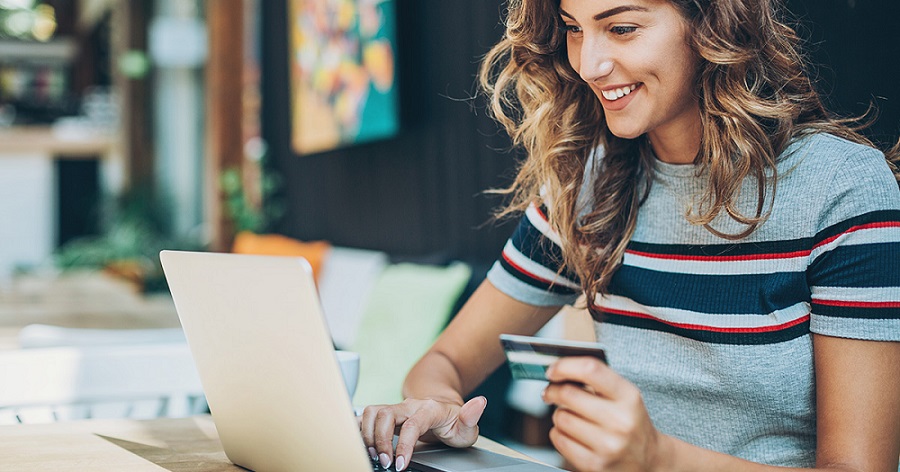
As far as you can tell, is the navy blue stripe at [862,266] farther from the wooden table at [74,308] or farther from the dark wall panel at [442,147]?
the wooden table at [74,308]

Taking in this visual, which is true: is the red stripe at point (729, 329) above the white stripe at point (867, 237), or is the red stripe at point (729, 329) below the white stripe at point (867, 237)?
below

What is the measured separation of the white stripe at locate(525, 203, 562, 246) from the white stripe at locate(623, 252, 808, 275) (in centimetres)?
14

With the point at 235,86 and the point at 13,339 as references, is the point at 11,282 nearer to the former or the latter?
the point at 235,86

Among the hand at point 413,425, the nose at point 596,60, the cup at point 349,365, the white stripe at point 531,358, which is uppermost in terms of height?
the nose at point 596,60

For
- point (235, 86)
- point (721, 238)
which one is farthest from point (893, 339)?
point (235, 86)

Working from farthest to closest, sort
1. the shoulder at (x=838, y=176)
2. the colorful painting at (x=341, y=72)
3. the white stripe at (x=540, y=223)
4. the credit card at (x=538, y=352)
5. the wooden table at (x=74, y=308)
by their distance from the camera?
the colorful painting at (x=341, y=72) < the wooden table at (x=74, y=308) < the white stripe at (x=540, y=223) < the shoulder at (x=838, y=176) < the credit card at (x=538, y=352)

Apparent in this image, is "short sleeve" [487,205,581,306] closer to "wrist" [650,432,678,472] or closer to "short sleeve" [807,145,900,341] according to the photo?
"short sleeve" [807,145,900,341]

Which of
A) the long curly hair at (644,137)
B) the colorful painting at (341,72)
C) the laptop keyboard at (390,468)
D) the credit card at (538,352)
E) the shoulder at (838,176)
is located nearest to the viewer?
the credit card at (538,352)

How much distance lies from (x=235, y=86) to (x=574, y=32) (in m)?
4.33

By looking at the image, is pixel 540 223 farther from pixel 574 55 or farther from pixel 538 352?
pixel 538 352

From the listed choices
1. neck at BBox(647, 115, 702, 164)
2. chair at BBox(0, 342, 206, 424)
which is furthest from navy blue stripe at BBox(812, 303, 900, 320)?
chair at BBox(0, 342, 206, 424)

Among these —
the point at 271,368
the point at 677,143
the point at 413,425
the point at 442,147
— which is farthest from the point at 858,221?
the point at 442,147

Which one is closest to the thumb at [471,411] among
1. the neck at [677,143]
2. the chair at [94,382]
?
the neck at [677,143]

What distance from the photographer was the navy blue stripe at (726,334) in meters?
1.19
